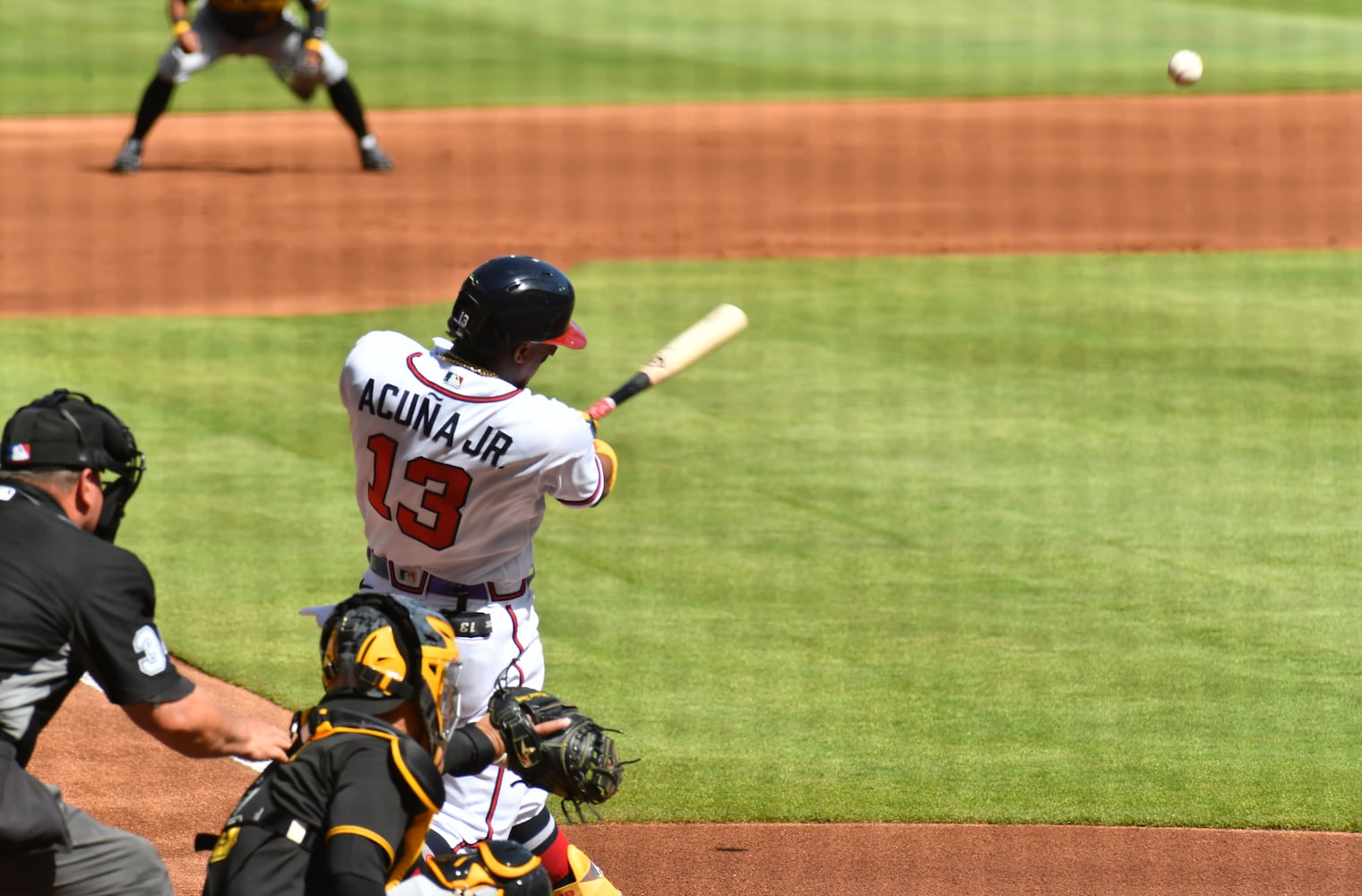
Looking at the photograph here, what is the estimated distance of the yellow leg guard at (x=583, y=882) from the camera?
17.2ft

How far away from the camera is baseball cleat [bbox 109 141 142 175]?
18.3 meters

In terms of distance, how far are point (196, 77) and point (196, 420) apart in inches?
722

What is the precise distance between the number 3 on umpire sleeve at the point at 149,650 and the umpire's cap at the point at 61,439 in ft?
1.17

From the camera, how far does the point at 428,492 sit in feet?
15.9

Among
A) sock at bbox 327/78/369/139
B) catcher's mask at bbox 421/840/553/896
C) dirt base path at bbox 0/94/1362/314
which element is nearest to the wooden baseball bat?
catcher's mask at bbox 421/840/553/896

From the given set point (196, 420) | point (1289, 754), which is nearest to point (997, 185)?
point (196, 420)

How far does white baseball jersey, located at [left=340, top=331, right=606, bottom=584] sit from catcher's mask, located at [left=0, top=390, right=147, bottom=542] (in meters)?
0.91

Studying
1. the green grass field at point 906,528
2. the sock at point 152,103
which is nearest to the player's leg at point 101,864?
the green grass field at point 906,528

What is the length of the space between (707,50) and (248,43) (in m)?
15.6

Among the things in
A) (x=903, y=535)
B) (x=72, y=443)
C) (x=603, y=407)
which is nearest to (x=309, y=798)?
(x=72, y=443)

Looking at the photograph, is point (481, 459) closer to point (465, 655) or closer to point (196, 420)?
point (465, 655)

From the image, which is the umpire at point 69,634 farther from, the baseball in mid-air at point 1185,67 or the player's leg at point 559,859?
the baseball in mid-air at point 1185,67

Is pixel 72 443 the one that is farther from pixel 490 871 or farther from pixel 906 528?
pixel 906 528

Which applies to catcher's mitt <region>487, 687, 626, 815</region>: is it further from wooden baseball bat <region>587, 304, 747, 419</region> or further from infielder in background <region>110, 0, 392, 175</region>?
infielder in background <region>110, 0, 392, 175</region>
